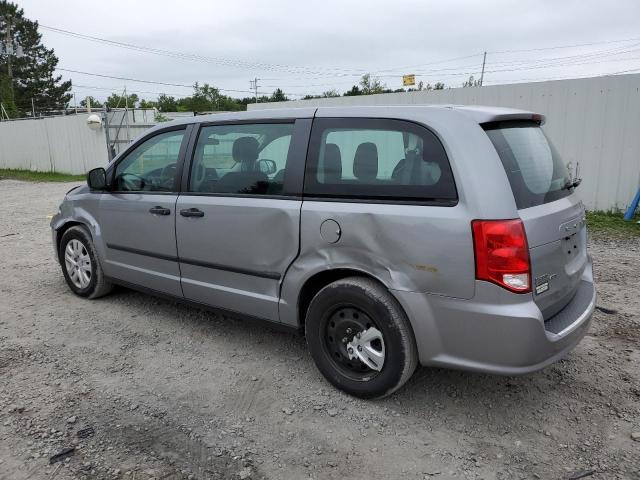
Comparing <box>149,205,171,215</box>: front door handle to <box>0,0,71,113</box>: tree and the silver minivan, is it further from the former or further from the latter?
<box>0,0,71,113</box>: tree

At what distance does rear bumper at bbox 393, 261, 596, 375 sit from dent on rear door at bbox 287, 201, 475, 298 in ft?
0.26

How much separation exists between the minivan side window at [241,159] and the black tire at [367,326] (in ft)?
2.72

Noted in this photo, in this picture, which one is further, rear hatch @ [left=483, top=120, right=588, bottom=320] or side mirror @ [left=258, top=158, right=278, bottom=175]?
side mirror @ [left=258, top=158, right=278, bottom=175]

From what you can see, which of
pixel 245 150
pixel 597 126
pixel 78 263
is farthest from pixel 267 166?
pixel 597 126

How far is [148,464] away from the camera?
2.58m

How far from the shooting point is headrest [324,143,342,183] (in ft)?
10.2

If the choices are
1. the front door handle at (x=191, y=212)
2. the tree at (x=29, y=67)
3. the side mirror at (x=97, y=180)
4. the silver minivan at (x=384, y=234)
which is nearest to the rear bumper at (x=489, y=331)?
the silver minivan at (x=384, y=234)

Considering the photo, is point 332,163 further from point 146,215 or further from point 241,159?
point 146,215

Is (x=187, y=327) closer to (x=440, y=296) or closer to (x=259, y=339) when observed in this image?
(x=259, y=339)

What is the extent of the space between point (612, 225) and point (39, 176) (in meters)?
20.3

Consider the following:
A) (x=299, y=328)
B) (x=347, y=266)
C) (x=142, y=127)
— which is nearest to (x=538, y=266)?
(x=347, y=266)

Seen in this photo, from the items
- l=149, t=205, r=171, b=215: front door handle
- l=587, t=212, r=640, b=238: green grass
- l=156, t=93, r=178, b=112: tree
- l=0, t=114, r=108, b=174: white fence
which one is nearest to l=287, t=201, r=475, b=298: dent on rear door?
l=149, t=205, r=171, b=215: front door handle

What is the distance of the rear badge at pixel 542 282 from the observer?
8.59ft

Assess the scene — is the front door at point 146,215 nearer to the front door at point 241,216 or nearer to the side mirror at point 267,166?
the front door at point 241,216
